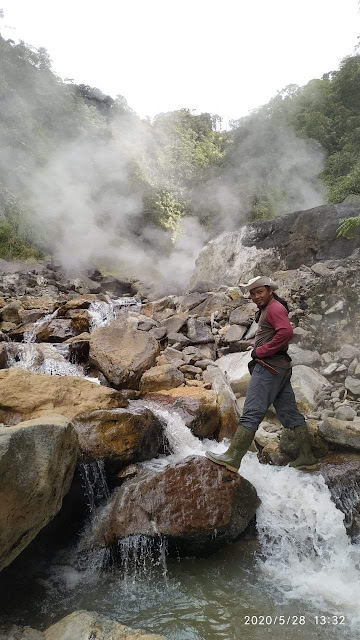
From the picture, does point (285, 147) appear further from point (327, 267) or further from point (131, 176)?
point (327, 267)

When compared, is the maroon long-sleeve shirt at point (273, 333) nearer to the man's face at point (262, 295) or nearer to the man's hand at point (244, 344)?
the man's face at point (262, 295)

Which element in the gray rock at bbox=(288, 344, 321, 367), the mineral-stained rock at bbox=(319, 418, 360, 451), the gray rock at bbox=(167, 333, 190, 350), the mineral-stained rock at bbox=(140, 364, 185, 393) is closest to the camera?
the mineral-stained rock at bbox=(319, 418, 360, 451)

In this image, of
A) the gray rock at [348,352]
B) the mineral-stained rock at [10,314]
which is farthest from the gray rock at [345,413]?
the mineral-stained rock at [10,314]

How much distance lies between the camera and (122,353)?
6.19 m

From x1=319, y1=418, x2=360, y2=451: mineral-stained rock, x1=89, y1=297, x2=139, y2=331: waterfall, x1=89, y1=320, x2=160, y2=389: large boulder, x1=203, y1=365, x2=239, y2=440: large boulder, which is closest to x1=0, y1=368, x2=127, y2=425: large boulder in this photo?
x1=89, y1=320, x2=160, y2=389: large boulder

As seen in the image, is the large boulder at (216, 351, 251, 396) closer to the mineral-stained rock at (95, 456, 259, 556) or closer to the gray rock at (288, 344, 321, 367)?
the gray rock at (288, 344, 321, 367)

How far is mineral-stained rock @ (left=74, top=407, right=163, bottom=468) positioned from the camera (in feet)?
12.1

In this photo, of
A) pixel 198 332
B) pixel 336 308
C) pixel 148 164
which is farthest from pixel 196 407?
pixel 148 164

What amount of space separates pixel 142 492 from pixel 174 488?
0.94 ft

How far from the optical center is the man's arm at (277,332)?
3574 mm

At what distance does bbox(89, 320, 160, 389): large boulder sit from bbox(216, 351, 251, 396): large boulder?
3.81ft

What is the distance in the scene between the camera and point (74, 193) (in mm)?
21156

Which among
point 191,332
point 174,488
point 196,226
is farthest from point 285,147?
point 174,488

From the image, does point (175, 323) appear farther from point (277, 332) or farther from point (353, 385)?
point (277, 332)
